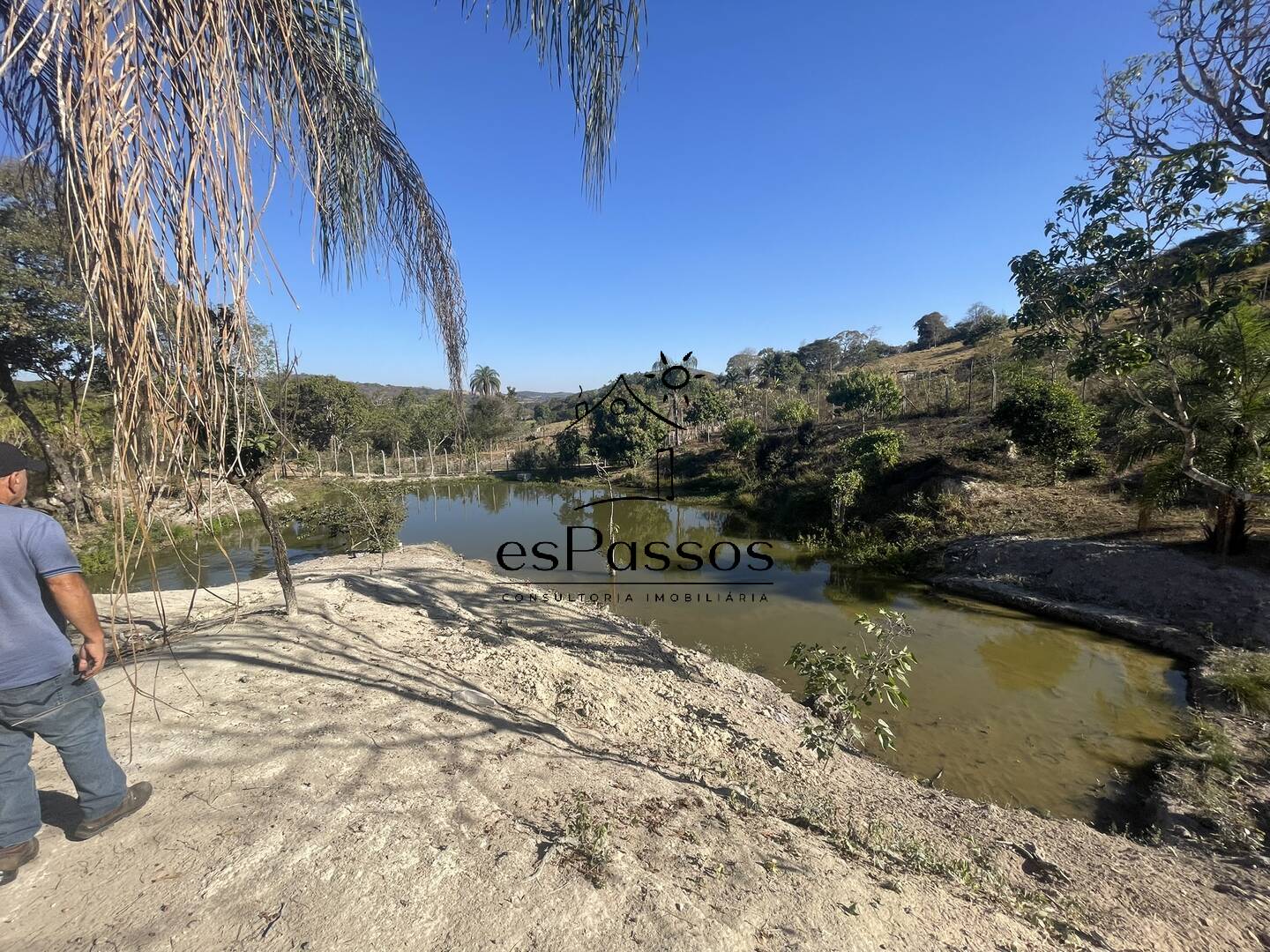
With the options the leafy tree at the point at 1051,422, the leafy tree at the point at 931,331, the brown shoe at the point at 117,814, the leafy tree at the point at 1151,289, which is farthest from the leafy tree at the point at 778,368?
the brown shoe at the point at 117,814

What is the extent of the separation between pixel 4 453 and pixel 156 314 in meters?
1.81

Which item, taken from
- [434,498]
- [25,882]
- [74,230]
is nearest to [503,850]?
[25,882]

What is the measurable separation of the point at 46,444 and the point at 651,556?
13201 mm

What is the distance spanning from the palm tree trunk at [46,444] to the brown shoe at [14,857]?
8.85m

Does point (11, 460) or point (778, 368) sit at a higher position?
point (778, 368)

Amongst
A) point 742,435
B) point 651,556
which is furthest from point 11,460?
point 742,435

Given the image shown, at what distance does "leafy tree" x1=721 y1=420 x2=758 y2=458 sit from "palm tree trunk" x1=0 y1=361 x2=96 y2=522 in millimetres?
Result: 19055

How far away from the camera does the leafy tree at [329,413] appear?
24.4 m

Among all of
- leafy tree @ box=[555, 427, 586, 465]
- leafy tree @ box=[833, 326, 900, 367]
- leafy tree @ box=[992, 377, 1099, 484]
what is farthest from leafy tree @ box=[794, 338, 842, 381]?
leafy tree @ box=[992, 377, 1099, 484]

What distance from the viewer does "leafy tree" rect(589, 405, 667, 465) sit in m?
24.8

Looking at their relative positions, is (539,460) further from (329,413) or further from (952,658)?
(952,658)

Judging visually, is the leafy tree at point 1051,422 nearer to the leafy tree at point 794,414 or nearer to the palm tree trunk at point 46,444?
the leafy tree at point 794,414

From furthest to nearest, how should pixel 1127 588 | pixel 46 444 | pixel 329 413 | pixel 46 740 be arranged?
pixel 329 413 → pixel 46 444 → pixel 1127 588 → pixel 46 740

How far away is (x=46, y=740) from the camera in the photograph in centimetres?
175
